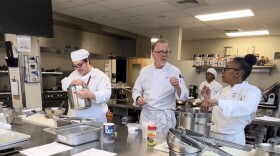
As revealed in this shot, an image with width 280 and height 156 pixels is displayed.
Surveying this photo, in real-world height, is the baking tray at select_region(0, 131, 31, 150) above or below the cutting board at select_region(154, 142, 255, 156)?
above

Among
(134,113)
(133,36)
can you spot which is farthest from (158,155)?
(133,36)

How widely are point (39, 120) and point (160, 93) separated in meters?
1.19

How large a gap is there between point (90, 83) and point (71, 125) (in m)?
0.73

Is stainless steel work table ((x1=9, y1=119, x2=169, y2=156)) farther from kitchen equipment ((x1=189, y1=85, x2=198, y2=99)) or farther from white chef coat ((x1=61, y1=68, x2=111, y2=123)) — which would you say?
kitchen equipment ((x1=189, y1=85, x2=198, y2=99))

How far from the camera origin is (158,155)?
132 cm

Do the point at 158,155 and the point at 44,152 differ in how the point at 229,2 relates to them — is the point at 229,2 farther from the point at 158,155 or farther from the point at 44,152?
the point at 44,152

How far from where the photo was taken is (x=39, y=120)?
2064 millimetres

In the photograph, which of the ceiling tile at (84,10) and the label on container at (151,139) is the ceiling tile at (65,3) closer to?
the ceiling tile at (84,10)

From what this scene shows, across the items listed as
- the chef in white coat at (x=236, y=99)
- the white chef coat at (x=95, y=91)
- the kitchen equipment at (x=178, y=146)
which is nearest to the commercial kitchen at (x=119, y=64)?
the kitchen equipment at (x=178, y=146)

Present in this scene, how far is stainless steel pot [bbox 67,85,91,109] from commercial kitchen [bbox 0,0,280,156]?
3.0 inches

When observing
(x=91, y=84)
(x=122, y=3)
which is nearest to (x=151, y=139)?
(x=91, y=84)

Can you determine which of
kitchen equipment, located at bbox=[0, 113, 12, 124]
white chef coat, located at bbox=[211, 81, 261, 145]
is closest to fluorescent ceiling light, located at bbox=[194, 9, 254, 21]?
white chef coat, located at bbox=[211, 81, 261, 145]

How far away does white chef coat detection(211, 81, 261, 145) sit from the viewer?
1.65 m

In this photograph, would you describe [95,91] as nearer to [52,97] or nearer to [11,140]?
[11,140]
